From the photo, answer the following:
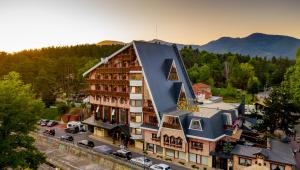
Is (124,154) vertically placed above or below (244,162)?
below

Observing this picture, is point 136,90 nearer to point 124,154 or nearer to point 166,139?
point 166,139

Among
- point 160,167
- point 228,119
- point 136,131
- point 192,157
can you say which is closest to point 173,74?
point 136,131

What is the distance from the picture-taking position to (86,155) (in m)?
52.2

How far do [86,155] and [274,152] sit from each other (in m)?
32.7

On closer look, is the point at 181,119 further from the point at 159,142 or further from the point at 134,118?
the point at 134,118

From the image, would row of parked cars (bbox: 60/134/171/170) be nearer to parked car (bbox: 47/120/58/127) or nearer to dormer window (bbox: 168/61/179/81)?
parked car (bbox: 47/120/58/127)

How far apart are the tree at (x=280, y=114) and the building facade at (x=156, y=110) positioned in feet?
19.8

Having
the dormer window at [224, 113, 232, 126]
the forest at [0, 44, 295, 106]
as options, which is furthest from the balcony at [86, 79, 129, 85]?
the forest at [0, 44, 295, 106]

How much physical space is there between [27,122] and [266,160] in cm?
3410

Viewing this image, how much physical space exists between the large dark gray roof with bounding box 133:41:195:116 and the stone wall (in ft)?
39.5

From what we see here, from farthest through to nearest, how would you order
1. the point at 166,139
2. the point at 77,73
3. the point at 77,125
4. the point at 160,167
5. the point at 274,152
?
the point at 77,73
the point at 77,125
the point at 166,139
the point at 160,167
the point at 274,152

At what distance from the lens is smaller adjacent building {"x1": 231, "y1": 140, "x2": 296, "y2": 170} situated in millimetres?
38344

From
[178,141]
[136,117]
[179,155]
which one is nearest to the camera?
[178,141]

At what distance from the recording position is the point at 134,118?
182 feet
